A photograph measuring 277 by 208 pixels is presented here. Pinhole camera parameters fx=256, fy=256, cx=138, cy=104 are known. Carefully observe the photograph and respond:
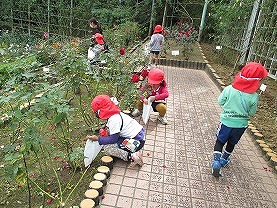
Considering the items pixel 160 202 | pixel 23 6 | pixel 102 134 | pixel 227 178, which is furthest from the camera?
pixel 23 6

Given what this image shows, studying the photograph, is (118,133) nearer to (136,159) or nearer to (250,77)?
(136,159)

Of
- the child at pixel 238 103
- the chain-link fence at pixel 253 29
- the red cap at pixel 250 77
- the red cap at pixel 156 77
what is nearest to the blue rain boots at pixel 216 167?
the child at pixel 238 103

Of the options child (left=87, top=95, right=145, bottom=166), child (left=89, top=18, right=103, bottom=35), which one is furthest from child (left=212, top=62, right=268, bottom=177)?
child (left=89, top=18, right=103, bottom=35)

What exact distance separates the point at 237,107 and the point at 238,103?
5 centimetres

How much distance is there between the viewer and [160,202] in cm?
263

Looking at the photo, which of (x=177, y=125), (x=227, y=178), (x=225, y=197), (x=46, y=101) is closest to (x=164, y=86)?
(x=177, y=125)

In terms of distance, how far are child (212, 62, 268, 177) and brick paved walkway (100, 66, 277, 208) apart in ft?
0.96

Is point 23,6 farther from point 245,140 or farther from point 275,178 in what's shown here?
point 275,178

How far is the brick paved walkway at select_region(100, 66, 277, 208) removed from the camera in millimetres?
2689

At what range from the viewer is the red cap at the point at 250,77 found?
111 inches

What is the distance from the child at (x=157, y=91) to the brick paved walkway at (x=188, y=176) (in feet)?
0.85

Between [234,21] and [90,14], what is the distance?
658cm

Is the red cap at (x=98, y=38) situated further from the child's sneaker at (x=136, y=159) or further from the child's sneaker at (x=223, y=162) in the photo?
the child's sneaker at (x=223, y=162)

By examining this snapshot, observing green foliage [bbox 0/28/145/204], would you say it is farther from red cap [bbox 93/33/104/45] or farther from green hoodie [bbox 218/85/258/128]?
green hoodie [bbox 218/85/258/128]
